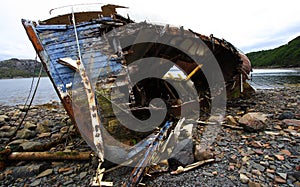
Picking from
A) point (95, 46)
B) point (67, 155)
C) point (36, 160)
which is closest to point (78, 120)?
point (67, 155)

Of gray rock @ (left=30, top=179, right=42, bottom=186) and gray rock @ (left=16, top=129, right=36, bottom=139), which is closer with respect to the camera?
gray rock @ (left=30, top=179, right=42, bottom=186)

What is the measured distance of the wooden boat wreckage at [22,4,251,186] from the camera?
330 centimetres

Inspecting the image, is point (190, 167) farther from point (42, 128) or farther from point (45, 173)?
point (42, 128)

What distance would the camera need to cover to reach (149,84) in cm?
660

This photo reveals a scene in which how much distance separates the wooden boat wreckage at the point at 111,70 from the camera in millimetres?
3297

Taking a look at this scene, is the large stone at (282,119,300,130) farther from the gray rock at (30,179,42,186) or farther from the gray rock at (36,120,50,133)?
the gray rock at (36,120,50,133)

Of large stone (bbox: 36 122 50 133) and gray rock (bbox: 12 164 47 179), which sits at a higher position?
large stone (bbox: 36 122 50 133)

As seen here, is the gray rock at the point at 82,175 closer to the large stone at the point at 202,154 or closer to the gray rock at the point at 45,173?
the gray rock at the point at 45,173

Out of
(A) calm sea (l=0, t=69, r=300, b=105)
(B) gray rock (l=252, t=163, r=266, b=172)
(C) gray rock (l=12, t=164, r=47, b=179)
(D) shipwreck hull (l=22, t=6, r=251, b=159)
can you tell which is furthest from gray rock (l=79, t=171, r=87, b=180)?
(A) calm sea (l=0, t=69, r=300, b=105)

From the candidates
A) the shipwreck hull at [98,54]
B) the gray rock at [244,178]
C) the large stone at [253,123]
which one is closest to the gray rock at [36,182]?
the shipwreck hull at [98,54]

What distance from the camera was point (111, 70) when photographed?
402 cm

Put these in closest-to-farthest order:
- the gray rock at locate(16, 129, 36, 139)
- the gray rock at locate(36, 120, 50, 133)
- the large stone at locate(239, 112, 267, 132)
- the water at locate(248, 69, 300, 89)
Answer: the large stone at locate(239, 112, 267, 132) < the gray rock at locate(16, 129, 36, 139) < the gray rock at locate(36, 120, 50, 133) < the water at locate(248, 69, 300, 89)

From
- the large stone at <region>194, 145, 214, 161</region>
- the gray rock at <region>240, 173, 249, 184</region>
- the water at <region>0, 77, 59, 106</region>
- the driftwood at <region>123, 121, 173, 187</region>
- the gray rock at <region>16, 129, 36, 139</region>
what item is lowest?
the gray rock at <region>240, 173, 249, 184</region>

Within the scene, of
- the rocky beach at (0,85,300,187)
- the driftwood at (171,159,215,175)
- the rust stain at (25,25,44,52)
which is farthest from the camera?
the rust stain at (25,25,44,52)
